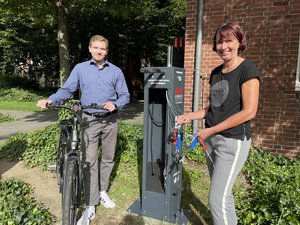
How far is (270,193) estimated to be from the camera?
354 cm

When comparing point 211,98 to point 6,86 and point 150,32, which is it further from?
point 6,86


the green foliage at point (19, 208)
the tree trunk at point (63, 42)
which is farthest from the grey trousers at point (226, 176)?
the tree trunk at point (63, 42)

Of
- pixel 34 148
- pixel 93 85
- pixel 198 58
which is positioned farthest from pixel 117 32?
pixel 93 85

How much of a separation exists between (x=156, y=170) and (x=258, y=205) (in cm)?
121

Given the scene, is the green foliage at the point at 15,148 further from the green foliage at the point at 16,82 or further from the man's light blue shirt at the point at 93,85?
the green foliage at the point at 16,82

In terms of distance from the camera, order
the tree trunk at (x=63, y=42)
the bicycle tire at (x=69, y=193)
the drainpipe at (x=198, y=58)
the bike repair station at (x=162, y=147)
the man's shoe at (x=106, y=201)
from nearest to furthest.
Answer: the bicycle tire at (x=69, y=193), the bike repair station at (x=162, y=147), the man's shoe at (x=106, y=201), the drainpipe at (x=198, y=58), the tree trunk at (x=63, y=42)

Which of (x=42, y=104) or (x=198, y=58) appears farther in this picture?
(x=198, y=58)

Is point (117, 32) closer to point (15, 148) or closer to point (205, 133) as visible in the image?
point (15, 148)

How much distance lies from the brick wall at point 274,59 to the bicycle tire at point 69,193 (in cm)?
381

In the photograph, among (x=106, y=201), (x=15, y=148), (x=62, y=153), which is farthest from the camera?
(x=15, y=148)

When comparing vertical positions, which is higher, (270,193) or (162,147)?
(162,147)

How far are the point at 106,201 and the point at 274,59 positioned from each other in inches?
146

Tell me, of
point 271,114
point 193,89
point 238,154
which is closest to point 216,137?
point 238,154

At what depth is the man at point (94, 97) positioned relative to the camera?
3.43 meters
